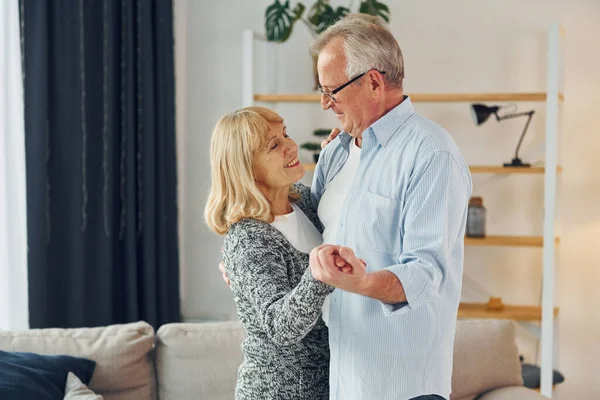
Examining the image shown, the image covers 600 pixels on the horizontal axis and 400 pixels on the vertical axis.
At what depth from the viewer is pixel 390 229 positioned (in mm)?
1646

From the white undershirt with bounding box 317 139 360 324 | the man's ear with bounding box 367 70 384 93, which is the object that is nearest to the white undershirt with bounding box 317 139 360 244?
the white undershirt with bounding box 317 139 360 324

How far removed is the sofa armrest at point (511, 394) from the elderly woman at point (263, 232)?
100 cm

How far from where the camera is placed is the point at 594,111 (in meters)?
4.07

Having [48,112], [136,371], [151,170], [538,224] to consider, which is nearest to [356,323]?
[136,371]

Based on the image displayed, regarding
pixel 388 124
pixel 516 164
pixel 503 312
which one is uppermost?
pixel 388 124

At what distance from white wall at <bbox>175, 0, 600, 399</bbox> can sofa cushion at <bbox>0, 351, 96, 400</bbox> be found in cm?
196

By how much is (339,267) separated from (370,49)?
1.71 feet

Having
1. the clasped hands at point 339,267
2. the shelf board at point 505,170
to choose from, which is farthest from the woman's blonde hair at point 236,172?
the shelf board at point 505,170

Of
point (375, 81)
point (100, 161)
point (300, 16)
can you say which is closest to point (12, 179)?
point (100, 161)

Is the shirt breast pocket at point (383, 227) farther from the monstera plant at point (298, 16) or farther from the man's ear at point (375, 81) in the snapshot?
the monstera plant at point (298, 16)

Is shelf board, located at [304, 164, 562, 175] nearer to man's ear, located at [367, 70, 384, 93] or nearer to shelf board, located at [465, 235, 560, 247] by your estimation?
shelf board, located at [465, 235, 560, 247]

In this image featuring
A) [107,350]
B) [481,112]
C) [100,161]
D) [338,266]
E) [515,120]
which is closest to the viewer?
[338,266]

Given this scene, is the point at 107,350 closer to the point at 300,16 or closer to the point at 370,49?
the point at 370,49

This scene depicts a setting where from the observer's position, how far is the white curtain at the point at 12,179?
10.4 ft
